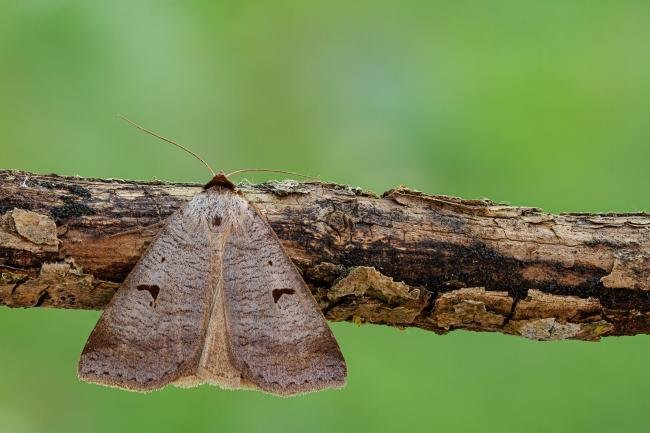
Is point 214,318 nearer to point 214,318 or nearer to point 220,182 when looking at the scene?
point 214,318

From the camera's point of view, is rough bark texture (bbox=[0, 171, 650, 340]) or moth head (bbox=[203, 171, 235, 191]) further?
moth head (bbox=[203, 171, 235, 191])

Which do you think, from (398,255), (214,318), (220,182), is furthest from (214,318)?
(398,255)

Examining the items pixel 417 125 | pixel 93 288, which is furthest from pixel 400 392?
pixel 93 288

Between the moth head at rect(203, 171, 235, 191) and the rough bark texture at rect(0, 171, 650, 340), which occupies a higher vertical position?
the moth head at rect(203, 171, 235, 191)

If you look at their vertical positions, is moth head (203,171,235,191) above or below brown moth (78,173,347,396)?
above

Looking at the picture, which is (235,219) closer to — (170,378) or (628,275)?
(170,378)
